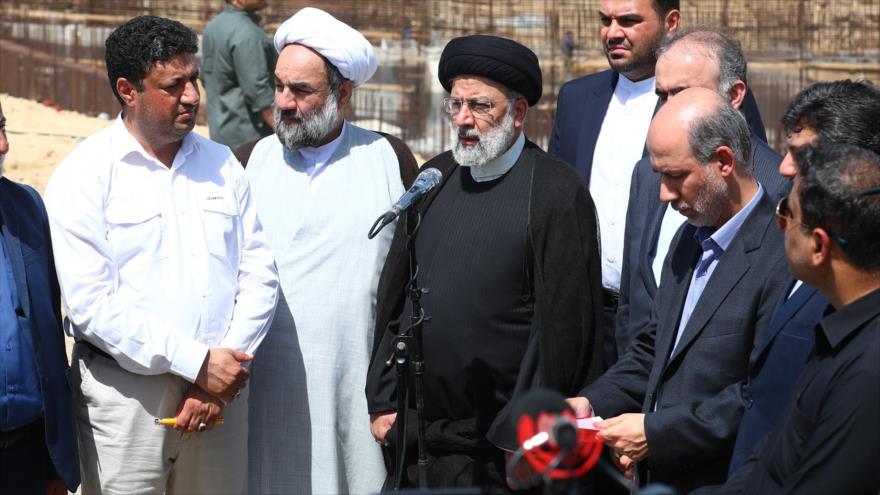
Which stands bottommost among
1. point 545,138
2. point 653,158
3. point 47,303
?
point 545,138

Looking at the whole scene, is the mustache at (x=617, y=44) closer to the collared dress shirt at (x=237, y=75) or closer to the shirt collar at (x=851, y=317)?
the shirt collar at (x=851, y=317)

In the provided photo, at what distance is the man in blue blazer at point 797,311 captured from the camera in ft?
11.5

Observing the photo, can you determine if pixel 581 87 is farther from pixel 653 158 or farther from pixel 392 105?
pixel 392 105

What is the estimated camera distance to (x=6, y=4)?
18.4 m

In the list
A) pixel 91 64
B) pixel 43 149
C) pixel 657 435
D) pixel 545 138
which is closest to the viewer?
pixel 657 435

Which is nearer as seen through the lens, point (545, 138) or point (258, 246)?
point (258, 246)

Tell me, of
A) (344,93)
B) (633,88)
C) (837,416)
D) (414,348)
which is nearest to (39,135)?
(344,93)

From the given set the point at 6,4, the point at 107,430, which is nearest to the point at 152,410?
the point at 107,430

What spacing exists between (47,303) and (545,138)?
1153 cm

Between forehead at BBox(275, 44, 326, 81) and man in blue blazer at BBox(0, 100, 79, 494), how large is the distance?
1271 millimetres

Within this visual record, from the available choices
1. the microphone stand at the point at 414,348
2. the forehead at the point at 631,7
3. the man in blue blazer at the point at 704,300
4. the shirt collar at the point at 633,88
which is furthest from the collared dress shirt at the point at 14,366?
the forehead at the point at 631,7

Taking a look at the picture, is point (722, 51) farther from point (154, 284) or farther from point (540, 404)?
point (540, 404)

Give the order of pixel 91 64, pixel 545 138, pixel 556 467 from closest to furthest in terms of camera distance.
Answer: pixel 556 467 < pixel 545 138 < pixel 91 64

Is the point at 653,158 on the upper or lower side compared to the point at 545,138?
upper
